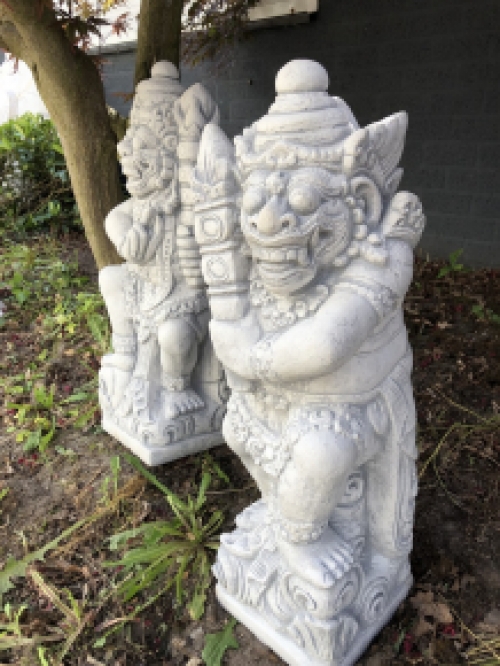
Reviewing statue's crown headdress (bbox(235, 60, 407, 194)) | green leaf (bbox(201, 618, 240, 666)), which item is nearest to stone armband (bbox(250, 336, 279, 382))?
statue's crown headdress (bbox(235, 60, 407, 194))

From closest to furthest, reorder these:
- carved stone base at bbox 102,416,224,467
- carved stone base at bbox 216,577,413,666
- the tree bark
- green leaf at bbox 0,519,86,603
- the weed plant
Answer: carved stone base at bbox 216,577,413,666, green leaf at bbox 0,519,86,603, carved stone base at bbox 102,416,224,467, the tree bark, the weed plant

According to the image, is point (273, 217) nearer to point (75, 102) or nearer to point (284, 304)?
point (284, 304)

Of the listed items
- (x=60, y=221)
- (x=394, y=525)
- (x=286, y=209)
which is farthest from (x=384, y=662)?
(x=60, y=221)

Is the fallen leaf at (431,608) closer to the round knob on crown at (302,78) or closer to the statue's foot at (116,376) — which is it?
the statue's foot at (116,376)

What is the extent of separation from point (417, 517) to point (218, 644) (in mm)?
1182

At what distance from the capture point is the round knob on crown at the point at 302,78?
191 centimetres

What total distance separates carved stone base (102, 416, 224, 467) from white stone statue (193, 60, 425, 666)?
2.95ft

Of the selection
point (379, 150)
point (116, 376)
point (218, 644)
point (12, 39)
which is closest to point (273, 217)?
point (379, 150)

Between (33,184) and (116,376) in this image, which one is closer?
(116,376)

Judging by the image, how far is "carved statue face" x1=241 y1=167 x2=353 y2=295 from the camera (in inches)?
73.3

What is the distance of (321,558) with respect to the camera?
2.15 m

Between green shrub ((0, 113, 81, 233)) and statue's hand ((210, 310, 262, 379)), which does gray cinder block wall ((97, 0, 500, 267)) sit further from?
statue's hand ((210, 310, 262, 379))

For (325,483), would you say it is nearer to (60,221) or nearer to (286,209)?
(286,209)

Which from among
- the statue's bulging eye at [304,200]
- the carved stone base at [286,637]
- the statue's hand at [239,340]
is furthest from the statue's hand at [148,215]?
the carved stone base at [286,637]
